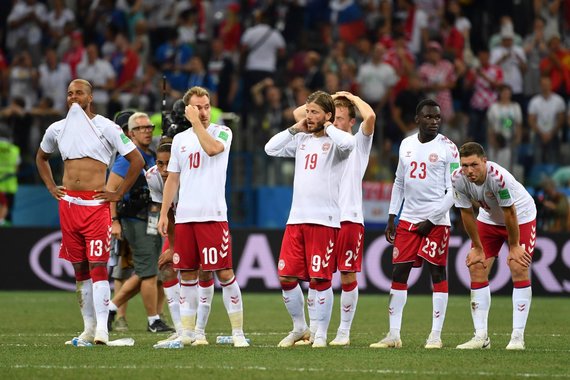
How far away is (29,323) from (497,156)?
9.68 meters

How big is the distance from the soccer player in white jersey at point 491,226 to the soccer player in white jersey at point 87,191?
3496mm

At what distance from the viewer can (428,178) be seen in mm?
13086

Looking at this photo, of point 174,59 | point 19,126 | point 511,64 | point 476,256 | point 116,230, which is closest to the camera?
point 476,256

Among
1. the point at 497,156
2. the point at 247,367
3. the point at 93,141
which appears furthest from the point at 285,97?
the point at 247,367

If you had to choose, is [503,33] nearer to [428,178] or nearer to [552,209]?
[552,209]

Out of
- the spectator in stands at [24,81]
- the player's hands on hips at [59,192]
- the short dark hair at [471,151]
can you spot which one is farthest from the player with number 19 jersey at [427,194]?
the spectator in stands at [24,81]

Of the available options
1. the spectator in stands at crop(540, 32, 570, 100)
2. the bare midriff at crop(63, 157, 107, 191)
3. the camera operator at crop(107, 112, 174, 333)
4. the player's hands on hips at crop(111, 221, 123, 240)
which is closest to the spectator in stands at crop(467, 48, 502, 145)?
the spectator in stands at crop(540, 32, 570, 100)

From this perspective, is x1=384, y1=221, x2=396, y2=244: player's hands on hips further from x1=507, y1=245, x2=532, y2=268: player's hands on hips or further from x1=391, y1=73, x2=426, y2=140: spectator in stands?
x1=391, y1=73, x2=426, y2=140: spectator in stands

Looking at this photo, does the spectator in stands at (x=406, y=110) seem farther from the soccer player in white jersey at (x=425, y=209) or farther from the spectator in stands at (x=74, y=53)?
the soccer player in white jersey at (x=425, y=209)

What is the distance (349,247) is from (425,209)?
3.00 feet

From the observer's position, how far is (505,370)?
34.7 feet

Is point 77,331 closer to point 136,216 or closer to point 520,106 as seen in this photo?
point 136,216

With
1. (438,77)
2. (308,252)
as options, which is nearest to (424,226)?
(308,252)

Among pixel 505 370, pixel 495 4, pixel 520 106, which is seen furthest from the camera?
pixel 495 4
